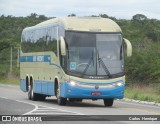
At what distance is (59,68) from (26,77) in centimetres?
771

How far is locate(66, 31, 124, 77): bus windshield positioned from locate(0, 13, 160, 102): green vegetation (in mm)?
5918

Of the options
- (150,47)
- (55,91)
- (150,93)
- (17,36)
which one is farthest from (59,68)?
(17,36)

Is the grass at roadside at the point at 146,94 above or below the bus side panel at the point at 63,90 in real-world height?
below

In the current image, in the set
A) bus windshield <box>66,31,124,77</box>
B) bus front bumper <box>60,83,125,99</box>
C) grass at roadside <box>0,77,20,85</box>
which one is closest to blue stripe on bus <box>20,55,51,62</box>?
bus windshield <box>66,31,124,77</box>

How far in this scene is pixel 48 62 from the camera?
96.4 ft

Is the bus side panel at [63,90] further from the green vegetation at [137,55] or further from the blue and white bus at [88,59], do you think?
the green vegetation at [137,55]

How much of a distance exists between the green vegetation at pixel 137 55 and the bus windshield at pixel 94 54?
5.92 metres

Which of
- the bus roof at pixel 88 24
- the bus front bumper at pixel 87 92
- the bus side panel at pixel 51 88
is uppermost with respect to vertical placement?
the bus roof at pixel 88 24

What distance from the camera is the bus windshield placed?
85.5ft

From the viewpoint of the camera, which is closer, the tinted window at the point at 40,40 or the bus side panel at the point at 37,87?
the tinted window at the point at 40,40

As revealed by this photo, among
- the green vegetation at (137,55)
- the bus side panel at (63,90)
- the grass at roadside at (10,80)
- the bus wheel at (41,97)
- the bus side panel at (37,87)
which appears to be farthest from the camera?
the grass at roadside at (10,80)

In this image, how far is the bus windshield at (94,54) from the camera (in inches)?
1025

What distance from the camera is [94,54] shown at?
26.2 meters

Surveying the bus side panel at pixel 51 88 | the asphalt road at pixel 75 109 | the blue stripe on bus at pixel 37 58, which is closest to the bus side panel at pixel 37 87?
the blue stripe on bus at pixel 37 58
